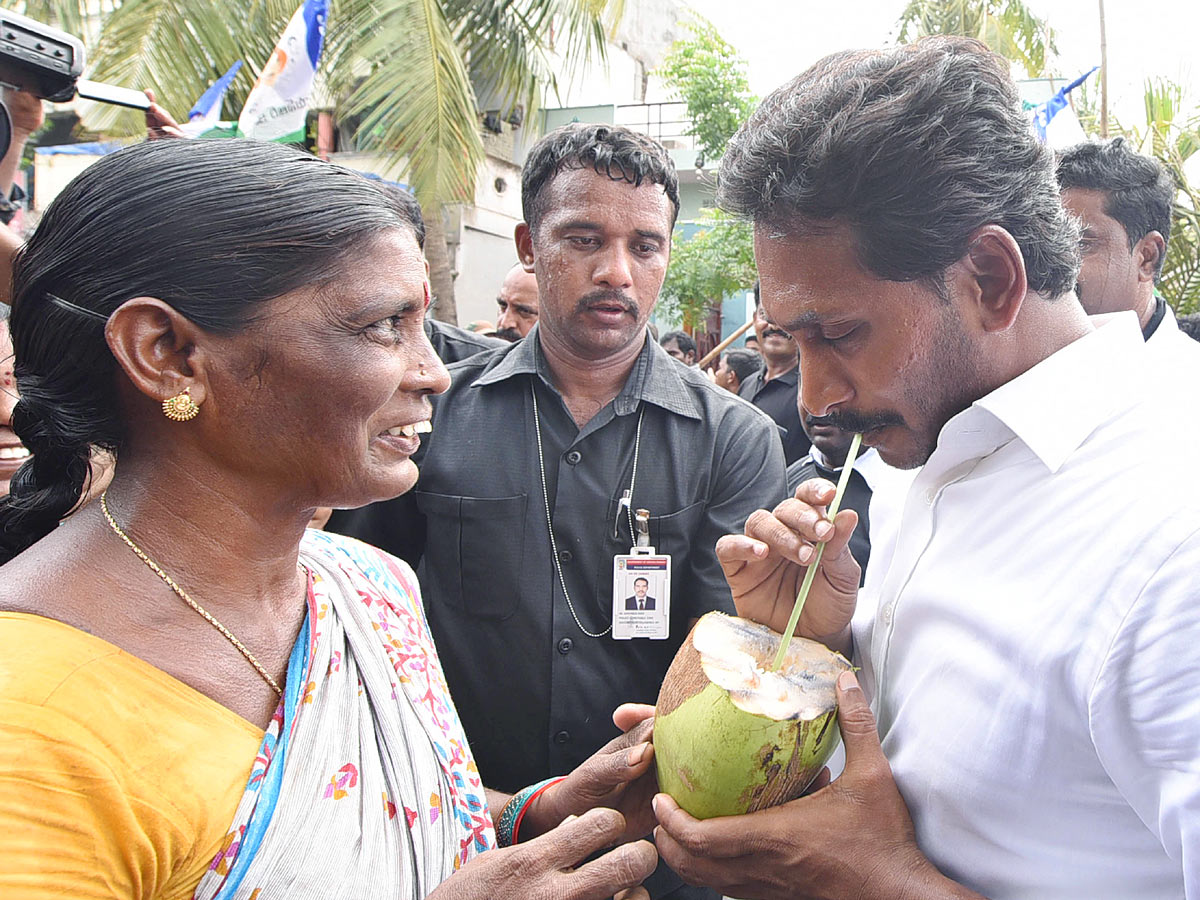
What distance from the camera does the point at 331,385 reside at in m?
1.38

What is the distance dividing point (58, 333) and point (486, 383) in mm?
1187

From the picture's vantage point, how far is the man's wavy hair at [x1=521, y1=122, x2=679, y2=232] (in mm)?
2393

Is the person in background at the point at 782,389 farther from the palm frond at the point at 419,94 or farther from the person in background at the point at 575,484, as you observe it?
the palm frond at the point at 419,94

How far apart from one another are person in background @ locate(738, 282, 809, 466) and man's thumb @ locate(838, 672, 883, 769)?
3433 millimetres

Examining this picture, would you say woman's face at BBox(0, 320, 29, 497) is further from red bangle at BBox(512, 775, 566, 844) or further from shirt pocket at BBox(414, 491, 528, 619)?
red bangle at BBox(512, 775, 566, 844)

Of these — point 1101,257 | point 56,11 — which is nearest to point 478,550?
point 1101,257

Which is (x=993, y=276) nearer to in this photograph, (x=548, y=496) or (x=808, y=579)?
(x=808, y=579)

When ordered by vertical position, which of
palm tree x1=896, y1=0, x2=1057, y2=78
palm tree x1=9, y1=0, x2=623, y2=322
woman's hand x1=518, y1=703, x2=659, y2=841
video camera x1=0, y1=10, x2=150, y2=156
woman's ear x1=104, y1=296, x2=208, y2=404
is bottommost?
woman's hand x1=518, y1=703, x2=659, y2=841

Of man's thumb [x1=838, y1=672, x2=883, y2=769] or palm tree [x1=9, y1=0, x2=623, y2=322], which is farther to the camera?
palm tree [x1=9, y1=0, x2=623, y2=322]

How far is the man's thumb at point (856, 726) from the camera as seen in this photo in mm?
1312

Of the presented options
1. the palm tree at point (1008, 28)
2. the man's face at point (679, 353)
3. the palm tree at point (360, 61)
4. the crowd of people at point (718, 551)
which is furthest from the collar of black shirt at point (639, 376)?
the palm tree at point (1008, 28)

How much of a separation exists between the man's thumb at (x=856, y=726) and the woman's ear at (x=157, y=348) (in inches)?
40.3

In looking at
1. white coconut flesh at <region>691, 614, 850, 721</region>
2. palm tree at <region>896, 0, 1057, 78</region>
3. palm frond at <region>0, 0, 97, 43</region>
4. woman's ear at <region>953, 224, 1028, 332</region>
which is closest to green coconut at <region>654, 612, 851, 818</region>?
white coconut flesh at <region>691, 614, 850, 721</region>

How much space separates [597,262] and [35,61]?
1.29 meters
